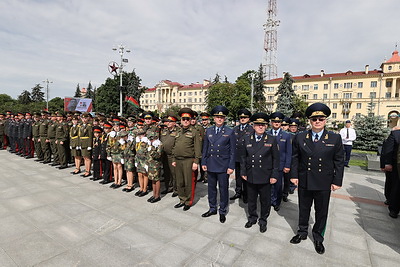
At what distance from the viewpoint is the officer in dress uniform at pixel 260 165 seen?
3674 millimetres

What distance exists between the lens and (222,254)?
118 inches

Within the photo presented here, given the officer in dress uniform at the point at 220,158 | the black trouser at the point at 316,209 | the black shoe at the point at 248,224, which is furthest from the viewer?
the officer in dress uniform at the point at 220,158

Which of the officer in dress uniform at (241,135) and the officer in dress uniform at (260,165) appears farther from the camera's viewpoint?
the officer in dress uniform at (241,135)

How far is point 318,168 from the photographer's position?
318 centimetres

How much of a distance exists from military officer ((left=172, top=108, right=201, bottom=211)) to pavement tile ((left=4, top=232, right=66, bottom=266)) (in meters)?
2.29

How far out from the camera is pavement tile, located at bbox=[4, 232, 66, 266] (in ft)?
9.14

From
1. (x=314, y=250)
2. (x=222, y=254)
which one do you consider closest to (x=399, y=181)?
(x=314, y=250)

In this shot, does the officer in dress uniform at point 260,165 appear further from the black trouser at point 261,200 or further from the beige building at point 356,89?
the beige building at point 356,89

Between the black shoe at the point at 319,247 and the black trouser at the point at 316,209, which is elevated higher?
the black trouser at the point at 316,209

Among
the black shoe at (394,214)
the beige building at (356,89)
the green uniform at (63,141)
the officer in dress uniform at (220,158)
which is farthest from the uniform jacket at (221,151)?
the beige building at (356,89)

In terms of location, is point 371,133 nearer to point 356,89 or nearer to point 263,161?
point 263,161

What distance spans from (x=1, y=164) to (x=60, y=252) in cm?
786

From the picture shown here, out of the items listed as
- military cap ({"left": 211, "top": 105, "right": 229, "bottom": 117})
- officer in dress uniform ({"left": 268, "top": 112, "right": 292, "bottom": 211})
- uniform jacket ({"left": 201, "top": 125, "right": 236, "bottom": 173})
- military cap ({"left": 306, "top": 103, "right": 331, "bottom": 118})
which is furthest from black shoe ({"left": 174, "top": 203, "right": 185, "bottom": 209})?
military cap ({"left": 306, "top": 103, "right": 331, "bottom": 118})

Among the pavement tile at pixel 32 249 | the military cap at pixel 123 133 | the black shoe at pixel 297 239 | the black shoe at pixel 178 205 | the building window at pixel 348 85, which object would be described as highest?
the building window at pixel 348 85
